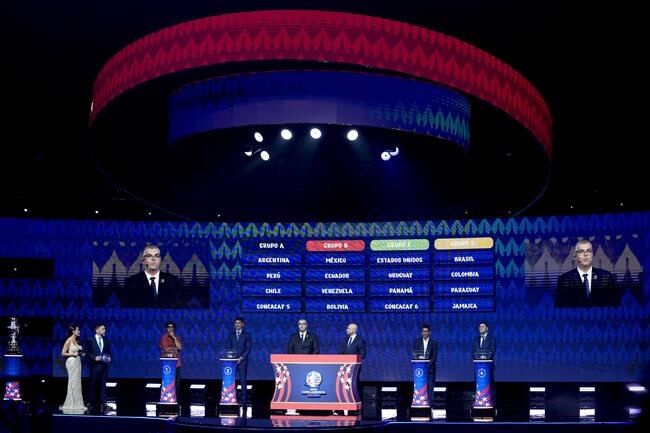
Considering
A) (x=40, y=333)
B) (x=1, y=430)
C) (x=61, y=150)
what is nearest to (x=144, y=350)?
(x=40, y=333)

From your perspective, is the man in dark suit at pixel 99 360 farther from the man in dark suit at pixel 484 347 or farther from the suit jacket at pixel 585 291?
the suit jacket at pixel 585 291

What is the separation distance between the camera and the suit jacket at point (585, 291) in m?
15.1

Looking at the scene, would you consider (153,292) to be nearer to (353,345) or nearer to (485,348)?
(353,345)

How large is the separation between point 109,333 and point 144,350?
2.29ft

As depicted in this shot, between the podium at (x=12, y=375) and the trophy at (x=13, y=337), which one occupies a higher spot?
the trophy at (x=13, y=337)

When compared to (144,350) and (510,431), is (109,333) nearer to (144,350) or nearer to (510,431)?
(144,350)

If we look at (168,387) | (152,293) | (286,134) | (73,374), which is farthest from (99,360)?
(286,134)

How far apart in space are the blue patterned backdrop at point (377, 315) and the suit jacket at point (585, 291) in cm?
12

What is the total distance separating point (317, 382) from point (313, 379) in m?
0.07

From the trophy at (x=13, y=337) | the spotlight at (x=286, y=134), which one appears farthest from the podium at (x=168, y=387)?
the spotlight at (x=286, y=134)

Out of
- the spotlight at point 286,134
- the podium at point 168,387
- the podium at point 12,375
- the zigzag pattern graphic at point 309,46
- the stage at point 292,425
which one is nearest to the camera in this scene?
the zigzag pattern graphic at point 309,46

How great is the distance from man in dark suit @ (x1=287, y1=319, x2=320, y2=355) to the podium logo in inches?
43.1

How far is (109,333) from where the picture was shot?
16.1 meters

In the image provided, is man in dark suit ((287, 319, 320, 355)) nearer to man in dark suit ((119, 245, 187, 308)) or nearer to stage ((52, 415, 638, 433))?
stage ((52, 415, 638, 433))
